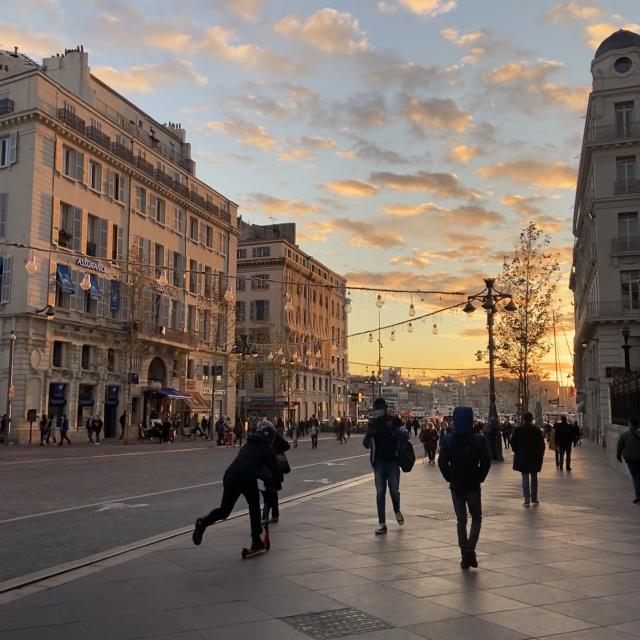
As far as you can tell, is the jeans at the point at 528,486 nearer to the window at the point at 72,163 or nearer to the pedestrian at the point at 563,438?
the pedestrian at the point at 563,438

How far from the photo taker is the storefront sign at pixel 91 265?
41250 mm

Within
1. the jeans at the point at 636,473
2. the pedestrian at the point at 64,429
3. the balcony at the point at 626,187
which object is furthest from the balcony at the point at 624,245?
the pedestrian at the point at 64,429

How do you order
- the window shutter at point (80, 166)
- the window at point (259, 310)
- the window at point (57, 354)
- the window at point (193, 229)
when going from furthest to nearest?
the window at point (259, 310), the window at point (193, 229), the window shutter at point (80, 166), the window at point (57, 354)

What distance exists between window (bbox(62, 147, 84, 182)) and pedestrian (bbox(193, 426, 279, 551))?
36.9 meters

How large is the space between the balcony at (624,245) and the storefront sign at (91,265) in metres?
30.6

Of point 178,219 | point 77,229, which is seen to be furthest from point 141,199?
point 77,229

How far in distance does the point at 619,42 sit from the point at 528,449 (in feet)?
131

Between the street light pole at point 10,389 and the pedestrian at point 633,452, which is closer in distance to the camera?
the pedestrian at point 633,452

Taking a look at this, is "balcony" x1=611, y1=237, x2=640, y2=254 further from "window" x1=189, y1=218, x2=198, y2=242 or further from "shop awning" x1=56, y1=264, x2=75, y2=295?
"shop awning" x1=56, y1=264, x2=75, y2=295

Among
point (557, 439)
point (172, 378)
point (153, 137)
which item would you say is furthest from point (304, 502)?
point (153, 137)

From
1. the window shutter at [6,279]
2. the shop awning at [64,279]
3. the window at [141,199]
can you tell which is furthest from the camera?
the window at [141,199]

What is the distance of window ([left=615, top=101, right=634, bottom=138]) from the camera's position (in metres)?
42.7

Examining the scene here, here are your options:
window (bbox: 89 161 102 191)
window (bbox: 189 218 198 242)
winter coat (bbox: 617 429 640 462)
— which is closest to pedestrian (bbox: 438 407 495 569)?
winter coat (bbox: 617 429 640 462)

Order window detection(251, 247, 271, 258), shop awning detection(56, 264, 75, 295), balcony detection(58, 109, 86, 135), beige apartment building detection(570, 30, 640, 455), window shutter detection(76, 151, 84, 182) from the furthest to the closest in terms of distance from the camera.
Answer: window detection(251, 247, 271, 258) < window shutter detection(76, 151, 84, 182) < beige apartment building detection(570, 30, 640, 455) < balcony detection(58, 109, 86, 135) < shop awning detection(56, 264, 75, 295)
